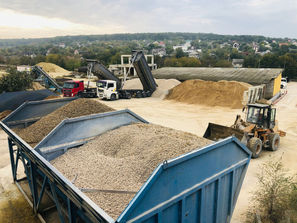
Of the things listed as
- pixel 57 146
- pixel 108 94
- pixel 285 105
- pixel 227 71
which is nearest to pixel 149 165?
pixel 57 146

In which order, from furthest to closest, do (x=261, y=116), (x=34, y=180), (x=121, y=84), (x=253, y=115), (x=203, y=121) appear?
(x=121, y=84), (x=203, y=121), (x=253, y=115), (x=261, y=116), (x=34, y=180)

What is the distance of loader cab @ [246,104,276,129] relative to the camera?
9.41 meters

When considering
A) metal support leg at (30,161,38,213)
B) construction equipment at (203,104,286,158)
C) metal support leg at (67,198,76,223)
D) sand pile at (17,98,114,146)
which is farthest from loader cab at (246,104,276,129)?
metal support leg at (67,198,76,223)

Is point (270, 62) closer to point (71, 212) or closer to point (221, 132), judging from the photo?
point (221, 132)

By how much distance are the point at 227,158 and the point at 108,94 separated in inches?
687

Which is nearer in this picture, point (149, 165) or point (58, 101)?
→ point (149, 165)

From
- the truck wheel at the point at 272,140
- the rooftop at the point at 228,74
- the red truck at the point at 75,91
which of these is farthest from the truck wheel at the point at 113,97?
the truck wheel at the point at 272,140

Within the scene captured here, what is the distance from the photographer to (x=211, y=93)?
66.1 feet

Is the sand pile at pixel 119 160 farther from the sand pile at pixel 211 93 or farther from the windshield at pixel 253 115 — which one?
the sand pile at pixel 211 93

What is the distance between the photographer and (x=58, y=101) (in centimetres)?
795

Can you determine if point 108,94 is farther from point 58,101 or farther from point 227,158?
point 227,158

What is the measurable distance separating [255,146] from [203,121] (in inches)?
240

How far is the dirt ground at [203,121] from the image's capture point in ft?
23.1

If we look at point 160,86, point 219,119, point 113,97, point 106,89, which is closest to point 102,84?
point 106,89
